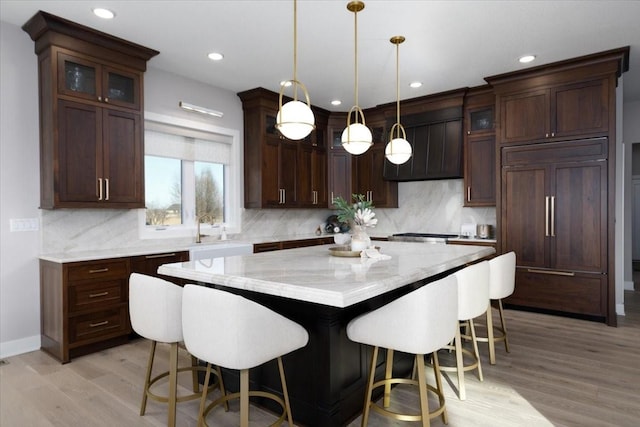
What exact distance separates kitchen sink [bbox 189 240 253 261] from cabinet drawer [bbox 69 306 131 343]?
2.72 feet

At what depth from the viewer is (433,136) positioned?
5512 millimetres

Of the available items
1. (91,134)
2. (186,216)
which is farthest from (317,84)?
(91,134)

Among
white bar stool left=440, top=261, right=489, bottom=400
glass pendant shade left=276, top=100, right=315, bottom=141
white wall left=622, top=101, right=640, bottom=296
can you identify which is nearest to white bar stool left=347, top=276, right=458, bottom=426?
white bar stool left=440, top=261, right=489, bottom=400

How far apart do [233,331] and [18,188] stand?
2896 millimetres

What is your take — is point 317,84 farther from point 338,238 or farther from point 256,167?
point 338,238

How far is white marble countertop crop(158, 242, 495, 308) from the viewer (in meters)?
1.75

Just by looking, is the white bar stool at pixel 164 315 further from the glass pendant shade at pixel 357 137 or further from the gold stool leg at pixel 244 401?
the glass pendant shade at pixel 357 137

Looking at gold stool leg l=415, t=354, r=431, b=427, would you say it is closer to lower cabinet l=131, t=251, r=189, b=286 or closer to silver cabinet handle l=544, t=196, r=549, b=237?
lower cabinet l=131, t=251, r=189, b=286

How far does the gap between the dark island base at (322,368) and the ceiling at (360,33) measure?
228 centimetres

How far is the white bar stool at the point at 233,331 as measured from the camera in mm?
1648

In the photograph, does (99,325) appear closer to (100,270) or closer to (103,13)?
(100,270)

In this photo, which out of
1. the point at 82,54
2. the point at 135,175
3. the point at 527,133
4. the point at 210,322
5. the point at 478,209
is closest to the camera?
the point at 210,322

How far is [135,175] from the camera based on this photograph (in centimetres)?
385

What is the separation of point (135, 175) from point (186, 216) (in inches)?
38.9
